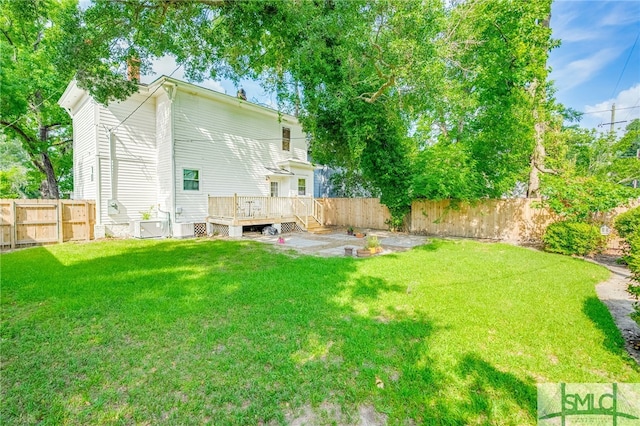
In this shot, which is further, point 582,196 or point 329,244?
point 329,244

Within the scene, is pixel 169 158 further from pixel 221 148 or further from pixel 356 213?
pixel 356 213

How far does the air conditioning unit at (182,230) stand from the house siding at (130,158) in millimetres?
1664

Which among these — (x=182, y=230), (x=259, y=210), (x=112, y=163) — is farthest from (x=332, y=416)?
(x=112, y=163)

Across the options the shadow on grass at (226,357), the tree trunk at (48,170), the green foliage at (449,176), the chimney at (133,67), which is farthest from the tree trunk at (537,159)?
the tree trunk at (48,170)

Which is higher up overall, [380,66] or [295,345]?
[380,66]

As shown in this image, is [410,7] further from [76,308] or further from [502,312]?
[76,308]

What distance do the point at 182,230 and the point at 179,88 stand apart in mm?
5783

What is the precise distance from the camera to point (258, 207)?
40.9 feet

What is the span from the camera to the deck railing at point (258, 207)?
38.5ft

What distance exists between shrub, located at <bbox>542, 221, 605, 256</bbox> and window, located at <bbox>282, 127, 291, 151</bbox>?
1234cm

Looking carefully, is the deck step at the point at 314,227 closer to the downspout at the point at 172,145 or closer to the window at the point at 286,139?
the window at the point at 286,139

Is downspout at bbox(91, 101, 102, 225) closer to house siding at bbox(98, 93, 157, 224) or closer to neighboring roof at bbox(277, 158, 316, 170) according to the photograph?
house siding at bbox(98, 93, 157, 224)

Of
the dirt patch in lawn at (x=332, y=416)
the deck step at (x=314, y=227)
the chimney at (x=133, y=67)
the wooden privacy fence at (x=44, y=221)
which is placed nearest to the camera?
the dirt patch in lawn at (x=332, y=416)

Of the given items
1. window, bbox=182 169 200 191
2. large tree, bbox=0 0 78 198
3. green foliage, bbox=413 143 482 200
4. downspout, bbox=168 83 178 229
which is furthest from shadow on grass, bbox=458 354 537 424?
large tree, bbox=0 0 78 198
